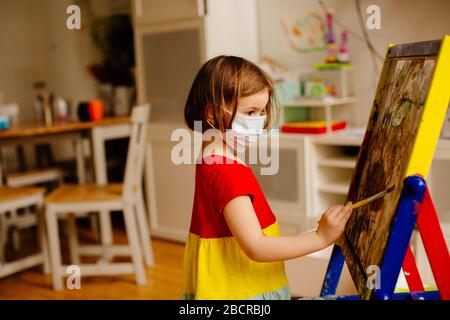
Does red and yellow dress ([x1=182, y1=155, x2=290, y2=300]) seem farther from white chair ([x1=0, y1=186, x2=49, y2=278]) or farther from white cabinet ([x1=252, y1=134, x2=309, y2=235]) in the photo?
white chair ([x1=0, y1=186, x2=49, y2=278])

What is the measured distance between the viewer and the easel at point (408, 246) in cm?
85

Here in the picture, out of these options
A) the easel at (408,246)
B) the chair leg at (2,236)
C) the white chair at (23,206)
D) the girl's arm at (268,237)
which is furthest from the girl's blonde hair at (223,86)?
the chair leg at (2,236)

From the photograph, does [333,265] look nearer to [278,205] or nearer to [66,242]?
[278,205]

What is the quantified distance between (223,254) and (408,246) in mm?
328

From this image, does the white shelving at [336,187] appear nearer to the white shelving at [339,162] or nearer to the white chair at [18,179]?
the white shelving at [339,162]

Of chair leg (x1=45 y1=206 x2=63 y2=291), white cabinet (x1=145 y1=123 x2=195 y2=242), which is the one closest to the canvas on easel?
chair leg (x1=45 y1=206 x2=63 y2=291)

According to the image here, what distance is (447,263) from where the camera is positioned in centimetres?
96

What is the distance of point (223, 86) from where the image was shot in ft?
3.25

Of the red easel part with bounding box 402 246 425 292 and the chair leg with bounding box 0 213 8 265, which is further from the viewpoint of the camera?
the chair leg with bounding box 0 213 8 265

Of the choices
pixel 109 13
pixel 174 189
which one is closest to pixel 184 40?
pixel 174 189

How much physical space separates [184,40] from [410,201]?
2368 millimetres

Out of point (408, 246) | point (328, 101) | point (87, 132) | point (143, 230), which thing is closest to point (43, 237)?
point (143, 230)

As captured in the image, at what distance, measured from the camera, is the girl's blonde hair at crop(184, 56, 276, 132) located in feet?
3.24

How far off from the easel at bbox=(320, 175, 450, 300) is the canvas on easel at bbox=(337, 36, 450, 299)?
2cm
